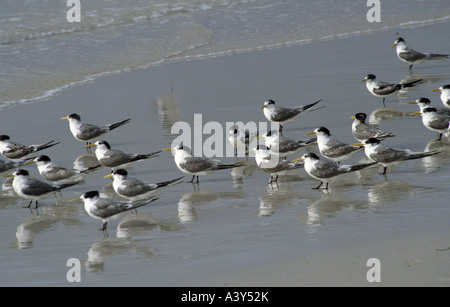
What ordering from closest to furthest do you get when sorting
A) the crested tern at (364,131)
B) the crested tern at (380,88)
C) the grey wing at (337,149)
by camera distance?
1. the grey wing at (337,149)
2. the crested tern at (364,131)
3. the crested tern at (380,88)

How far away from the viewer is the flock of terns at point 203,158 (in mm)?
7680

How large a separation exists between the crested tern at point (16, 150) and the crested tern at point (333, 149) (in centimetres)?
368

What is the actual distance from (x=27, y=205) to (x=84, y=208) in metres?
0.73

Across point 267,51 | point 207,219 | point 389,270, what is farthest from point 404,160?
point 267,51

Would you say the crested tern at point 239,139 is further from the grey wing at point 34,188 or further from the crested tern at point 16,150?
the grey wing at point 34,188

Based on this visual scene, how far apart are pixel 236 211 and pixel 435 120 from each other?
3.81 m

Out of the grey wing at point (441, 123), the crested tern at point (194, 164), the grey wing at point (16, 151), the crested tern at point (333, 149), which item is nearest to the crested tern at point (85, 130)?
the grey wing at point (16, 151)

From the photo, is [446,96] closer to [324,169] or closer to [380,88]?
[380,88]

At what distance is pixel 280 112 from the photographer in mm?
10539

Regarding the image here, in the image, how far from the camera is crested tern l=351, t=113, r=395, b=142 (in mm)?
9336

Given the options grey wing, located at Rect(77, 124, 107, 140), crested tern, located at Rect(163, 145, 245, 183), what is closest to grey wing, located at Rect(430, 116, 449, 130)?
crested tern, located at Rect(163, 145, 245, 183)

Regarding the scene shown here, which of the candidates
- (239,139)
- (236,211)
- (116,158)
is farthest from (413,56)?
(236,211)
